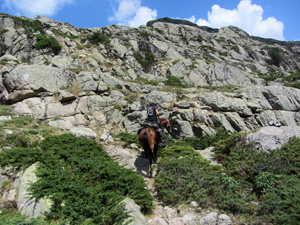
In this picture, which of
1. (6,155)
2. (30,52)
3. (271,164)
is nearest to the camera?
(6,155)

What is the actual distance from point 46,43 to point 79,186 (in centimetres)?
2690

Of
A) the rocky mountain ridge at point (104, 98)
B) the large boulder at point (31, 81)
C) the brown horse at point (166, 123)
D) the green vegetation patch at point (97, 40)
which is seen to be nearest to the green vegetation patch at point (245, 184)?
the rocky mountain ridge at point (104, 98)

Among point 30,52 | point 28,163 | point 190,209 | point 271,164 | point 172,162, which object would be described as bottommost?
point 190,209

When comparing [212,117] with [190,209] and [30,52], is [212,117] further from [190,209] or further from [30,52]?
[30,52]

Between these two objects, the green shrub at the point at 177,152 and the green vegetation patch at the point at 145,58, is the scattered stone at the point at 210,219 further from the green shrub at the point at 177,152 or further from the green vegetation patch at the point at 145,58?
the green vegetation patch at the point at 145,58

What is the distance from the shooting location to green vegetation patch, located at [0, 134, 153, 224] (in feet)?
12.7

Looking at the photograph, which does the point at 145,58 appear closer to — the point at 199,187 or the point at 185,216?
the point at 199,187

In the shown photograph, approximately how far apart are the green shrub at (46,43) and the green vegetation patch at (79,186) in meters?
23.7

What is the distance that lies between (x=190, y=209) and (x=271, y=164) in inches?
135

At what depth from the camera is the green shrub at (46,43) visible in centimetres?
2497

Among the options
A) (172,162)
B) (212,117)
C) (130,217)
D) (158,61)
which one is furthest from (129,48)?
(130,217)

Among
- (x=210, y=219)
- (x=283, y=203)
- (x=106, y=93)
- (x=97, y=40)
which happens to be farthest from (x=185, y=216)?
(x=97, y=40)

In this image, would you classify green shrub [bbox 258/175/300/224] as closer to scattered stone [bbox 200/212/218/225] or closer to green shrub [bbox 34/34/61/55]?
scattered stone [bbox 200/212/218/225]

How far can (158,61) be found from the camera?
34719 millimetres
